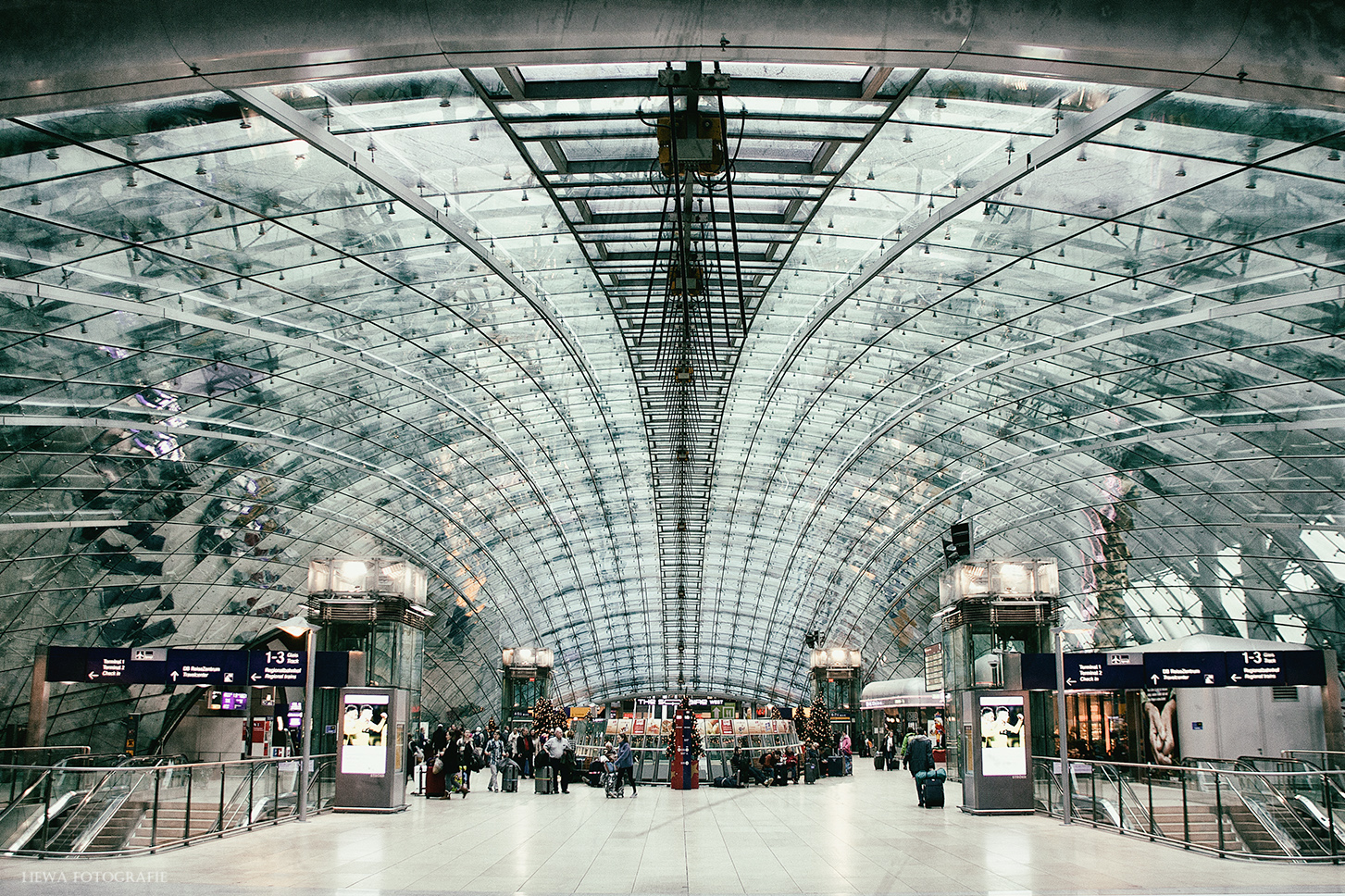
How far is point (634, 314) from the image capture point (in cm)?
2870

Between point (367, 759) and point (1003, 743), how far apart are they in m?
14.6

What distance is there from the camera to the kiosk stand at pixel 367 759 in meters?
22.7

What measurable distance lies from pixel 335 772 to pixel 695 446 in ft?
82.2

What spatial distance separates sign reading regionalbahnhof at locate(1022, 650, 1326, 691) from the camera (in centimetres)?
2308

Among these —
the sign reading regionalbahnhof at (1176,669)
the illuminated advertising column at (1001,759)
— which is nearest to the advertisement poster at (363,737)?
the illuminated advertising column at (1001,759)

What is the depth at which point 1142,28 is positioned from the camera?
6.99 meters

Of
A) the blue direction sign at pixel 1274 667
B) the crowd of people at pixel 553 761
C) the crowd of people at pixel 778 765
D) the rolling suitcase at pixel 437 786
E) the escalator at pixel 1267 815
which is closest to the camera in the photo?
the escalator at pixel 1267 815

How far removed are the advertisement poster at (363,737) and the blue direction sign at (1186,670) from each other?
61.8 feet

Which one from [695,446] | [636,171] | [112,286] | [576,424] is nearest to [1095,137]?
[636,171]

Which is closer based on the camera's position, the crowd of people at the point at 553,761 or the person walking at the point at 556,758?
the crowd of people at the point at 553,761

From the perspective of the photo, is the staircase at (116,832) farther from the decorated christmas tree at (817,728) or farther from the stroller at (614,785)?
the decorated christmas tree at (817,728)

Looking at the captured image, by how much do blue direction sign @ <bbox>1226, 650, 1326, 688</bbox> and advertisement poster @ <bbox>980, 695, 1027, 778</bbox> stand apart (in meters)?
7.63

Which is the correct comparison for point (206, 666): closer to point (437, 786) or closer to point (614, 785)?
point (437, 786)

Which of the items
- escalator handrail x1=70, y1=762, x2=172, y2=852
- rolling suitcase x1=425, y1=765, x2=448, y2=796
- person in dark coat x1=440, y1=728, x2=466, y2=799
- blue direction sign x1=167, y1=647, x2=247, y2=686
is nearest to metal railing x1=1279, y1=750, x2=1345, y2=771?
rolling suitcase x1=425, y1=765, x2=448, y2=796
